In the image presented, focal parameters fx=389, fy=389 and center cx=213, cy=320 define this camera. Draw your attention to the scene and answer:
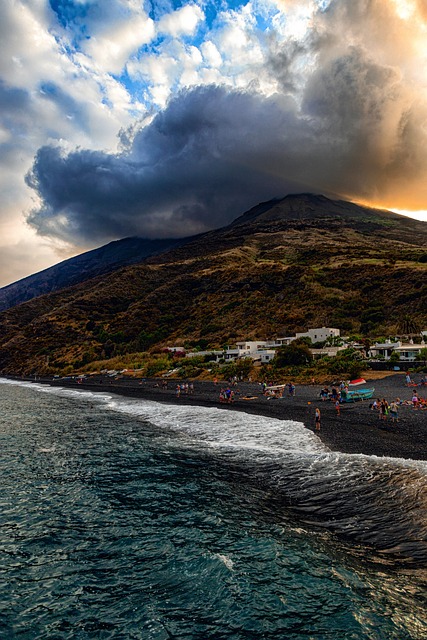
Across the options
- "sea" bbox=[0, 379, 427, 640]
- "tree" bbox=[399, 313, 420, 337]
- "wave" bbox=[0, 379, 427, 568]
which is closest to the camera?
"sea" bbox=[0, 379, 427, 640]

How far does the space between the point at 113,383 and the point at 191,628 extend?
74.9m

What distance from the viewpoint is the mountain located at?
105000mm

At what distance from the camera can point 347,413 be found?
105 ft

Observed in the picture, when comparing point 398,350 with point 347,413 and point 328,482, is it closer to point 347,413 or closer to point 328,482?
point 347,413

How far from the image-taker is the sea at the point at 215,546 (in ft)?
27.6

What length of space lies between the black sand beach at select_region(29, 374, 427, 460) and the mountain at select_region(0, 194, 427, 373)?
46410 millimetres

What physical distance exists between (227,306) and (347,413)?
323 feet

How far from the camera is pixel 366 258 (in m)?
142

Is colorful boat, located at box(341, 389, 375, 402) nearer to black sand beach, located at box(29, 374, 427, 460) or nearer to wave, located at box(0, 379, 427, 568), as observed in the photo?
black sand beach, located at box(29, 374, 427, 460)

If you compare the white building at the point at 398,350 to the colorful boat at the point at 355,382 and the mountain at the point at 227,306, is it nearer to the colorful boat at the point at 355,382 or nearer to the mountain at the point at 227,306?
the colorful boat at the point at 355,382

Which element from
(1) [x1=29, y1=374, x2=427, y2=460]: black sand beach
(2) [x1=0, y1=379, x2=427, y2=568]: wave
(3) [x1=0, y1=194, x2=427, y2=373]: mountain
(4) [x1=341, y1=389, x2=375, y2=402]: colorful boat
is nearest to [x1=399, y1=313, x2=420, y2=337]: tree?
(3) [x1=0, y1=194, x2=427, y2=373]: mountain

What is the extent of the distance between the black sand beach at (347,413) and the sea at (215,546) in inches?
94.1

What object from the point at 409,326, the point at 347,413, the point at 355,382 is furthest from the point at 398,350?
the point at 347,413

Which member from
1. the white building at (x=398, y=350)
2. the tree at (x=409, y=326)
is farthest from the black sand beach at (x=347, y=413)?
the tree at (x=409, y=326)
